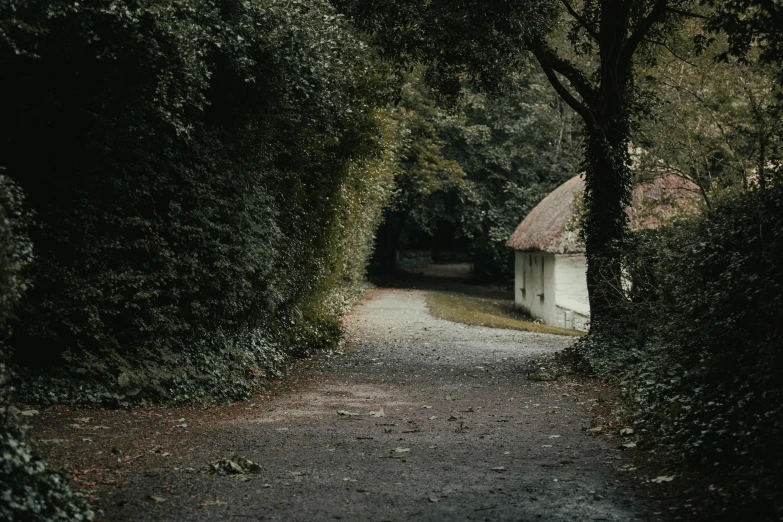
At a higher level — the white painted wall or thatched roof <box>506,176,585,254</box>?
thatched roof <box>506,176,585,254</box>

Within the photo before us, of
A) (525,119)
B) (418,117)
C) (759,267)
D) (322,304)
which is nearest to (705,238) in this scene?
(759,267)

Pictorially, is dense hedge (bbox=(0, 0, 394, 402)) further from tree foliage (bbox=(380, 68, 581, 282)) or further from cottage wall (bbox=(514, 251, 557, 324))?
tree foliage (bbox=(380, 68, 581, 282))

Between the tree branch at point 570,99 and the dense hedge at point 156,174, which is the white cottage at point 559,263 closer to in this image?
the tree branch at point 570,99

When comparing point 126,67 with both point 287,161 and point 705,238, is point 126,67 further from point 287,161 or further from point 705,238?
point 705,238

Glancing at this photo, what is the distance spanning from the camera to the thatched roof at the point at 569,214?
19.2 m

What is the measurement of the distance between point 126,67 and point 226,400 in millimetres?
4375

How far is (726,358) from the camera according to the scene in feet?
23.7

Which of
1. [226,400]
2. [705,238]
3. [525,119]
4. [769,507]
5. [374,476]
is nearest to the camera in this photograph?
[769,507]

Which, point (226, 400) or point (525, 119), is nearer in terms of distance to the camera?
point (226, 400)

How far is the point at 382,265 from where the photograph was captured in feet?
144

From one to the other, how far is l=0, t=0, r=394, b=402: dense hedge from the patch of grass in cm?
1301

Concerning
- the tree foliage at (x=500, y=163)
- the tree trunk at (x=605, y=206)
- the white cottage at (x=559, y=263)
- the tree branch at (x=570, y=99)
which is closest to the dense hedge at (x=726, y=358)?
the tree trunk at (x=605, y=206)

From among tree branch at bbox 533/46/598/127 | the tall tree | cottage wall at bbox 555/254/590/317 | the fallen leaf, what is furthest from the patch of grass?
the fallen leaf

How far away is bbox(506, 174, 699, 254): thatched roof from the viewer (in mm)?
19222
